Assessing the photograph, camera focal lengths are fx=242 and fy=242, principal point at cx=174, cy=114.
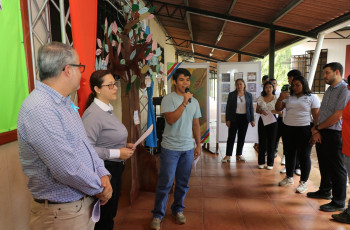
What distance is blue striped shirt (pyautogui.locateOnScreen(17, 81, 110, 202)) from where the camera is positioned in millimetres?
943

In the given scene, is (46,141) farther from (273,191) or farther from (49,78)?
(273,191)

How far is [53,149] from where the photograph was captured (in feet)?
3.12

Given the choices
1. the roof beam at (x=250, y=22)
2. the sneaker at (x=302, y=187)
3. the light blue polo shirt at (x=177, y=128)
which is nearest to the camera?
the light blue polo shirt at (x=177, y=128)

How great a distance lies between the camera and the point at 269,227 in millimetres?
2424

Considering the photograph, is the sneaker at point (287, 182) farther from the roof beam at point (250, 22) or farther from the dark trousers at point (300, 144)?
the roof beam at point (250, 22)

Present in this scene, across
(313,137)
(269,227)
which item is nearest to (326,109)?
(313,137)

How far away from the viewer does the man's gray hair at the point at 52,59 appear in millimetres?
1024

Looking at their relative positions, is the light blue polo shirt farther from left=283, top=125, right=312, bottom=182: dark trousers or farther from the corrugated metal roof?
the corrugated metal roof

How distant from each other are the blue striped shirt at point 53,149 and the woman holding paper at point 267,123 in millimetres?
3443

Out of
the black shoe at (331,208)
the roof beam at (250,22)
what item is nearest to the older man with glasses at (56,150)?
the black shoe at (331,208)

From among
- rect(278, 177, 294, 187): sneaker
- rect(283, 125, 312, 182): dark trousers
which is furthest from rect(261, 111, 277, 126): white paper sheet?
rect(278, 177, 294, 187): sneaker

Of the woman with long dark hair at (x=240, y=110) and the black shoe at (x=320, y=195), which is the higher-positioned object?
the woman with long dark hair at (x=240, y=110)

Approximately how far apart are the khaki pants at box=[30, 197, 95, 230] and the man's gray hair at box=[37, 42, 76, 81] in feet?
1.88

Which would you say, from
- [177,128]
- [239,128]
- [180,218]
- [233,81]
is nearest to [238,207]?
[180,218]
